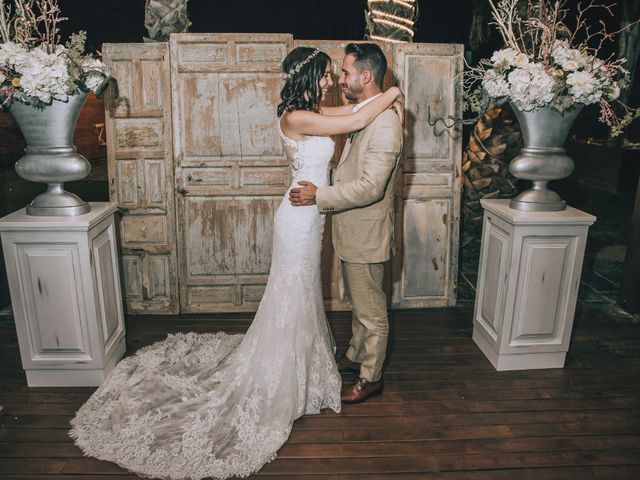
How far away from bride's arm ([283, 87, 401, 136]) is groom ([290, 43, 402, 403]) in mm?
42

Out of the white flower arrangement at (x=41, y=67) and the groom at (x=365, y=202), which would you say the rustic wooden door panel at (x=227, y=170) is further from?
the groom at (x=365, y=202)

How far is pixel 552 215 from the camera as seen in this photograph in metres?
3.13

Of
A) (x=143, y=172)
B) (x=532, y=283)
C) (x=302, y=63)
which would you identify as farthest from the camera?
(x=143, y=172)

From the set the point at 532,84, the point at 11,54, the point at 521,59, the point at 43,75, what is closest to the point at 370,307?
the point at 532,84

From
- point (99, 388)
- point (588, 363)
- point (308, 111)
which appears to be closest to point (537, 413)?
point (588, 363)

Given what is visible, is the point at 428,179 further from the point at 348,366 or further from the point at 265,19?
the point at 265,19

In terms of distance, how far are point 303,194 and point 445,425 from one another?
1.39 meters

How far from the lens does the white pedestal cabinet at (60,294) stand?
287cm

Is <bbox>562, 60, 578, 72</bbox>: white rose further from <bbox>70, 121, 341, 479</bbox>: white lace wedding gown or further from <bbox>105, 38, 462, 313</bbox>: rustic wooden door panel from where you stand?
<bbox>70, 121, 341, 479</bbox>: white lace wedding gown

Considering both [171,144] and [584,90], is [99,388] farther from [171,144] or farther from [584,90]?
[584,90]

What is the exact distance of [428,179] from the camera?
4129mm

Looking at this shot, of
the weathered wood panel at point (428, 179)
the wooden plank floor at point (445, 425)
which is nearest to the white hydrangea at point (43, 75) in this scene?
the wooden plank floor at point (445, 425)

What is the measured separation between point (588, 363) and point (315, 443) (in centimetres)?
196

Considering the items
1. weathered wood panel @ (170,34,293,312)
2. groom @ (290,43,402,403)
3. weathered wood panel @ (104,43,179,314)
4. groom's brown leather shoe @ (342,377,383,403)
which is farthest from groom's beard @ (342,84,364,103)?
weathered wood panel @ (104,43,179,314)
